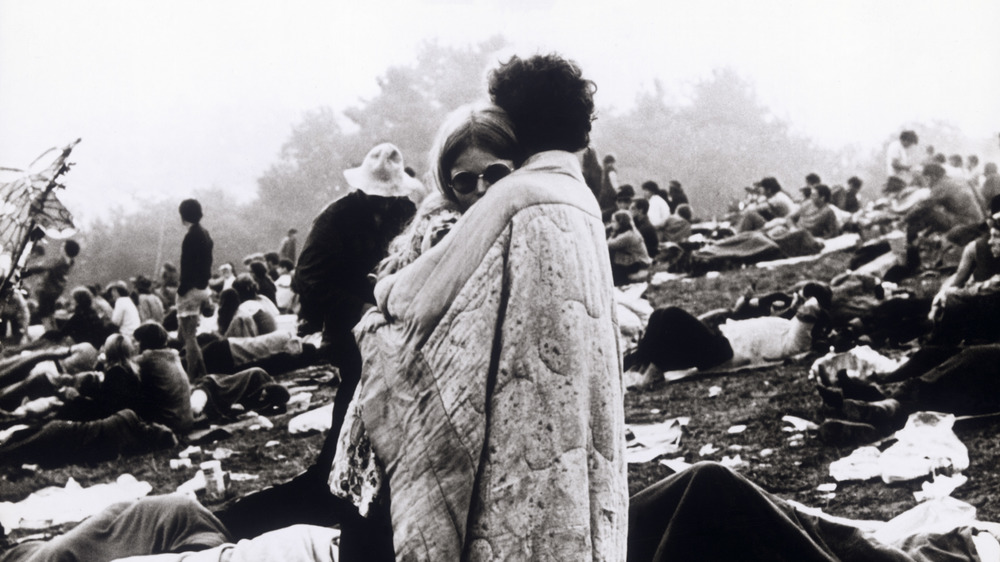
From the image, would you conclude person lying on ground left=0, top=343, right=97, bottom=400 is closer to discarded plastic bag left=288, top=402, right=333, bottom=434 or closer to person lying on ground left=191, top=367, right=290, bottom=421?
person lying on ground left=191, top=367, right=290, bottom=421

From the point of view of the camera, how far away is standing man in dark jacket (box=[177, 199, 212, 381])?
5785 millimetres

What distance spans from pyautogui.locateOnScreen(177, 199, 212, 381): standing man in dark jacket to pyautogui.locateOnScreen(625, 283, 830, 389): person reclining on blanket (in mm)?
2836

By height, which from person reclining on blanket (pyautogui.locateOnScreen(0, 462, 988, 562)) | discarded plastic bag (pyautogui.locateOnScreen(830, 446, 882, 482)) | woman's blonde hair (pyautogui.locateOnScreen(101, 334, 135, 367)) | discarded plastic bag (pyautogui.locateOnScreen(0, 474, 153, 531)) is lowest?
discarded plastic bag (pyautogui.locateOnScreen(0, 474, 153, 531))

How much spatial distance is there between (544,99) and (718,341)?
379 centimetres

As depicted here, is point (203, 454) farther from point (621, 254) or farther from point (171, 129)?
point (621, 254)

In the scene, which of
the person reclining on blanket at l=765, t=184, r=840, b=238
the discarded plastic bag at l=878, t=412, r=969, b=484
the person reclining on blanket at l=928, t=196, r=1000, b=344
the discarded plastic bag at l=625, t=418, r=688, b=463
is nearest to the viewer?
the discarded plastic bag at l=878, t=412, r=969, b=484

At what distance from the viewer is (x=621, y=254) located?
7453 mm

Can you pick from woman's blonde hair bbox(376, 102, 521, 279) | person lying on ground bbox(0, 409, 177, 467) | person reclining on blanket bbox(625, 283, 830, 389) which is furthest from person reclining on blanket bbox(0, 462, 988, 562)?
person reclining on blanket bbox(625, 283, 830, 389)

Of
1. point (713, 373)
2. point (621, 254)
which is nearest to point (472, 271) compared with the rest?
point (713, 373)

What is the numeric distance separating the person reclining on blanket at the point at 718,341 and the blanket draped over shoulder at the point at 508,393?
11.9 feet

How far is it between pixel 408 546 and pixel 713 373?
3.82 m

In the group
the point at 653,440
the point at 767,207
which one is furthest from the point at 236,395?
the point at 767,207

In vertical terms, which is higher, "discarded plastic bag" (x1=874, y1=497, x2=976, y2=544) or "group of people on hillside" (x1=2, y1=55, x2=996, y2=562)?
"group of people on hillside" (x1=2, y1=55, x2=996, y2=562)

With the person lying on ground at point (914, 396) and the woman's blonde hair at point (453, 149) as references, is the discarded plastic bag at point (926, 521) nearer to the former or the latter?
the person lying on ground at point (914, 396)
